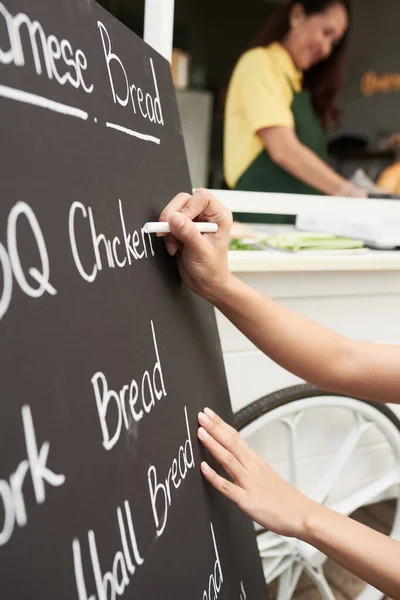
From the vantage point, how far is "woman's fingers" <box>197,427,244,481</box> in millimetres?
653

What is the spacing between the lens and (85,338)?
0.42 metres

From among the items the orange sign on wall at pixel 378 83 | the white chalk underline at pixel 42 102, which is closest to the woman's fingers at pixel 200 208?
the white chalk underline at pixel 42 102

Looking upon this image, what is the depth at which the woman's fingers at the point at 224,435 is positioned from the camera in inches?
26.0

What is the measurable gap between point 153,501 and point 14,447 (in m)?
0.22

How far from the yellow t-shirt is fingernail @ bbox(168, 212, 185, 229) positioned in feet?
2.82

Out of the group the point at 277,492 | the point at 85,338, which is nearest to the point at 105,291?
the point at 85,338

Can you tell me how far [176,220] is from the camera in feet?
1.82

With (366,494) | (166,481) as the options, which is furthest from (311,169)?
(166,481)

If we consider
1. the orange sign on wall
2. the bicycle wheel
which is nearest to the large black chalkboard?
the bicycle wheel

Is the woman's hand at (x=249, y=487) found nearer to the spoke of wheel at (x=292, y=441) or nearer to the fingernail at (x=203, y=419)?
the fingernail at (x=203, y=419)

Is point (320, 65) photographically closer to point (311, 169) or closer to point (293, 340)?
point (311, 169)

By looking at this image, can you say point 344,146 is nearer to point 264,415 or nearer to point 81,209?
point 264,415

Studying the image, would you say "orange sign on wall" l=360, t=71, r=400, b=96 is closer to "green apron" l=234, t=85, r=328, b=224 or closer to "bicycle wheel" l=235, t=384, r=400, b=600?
"green apron" l=234, t=85, r=328, b=224

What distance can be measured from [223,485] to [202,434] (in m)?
0.08
